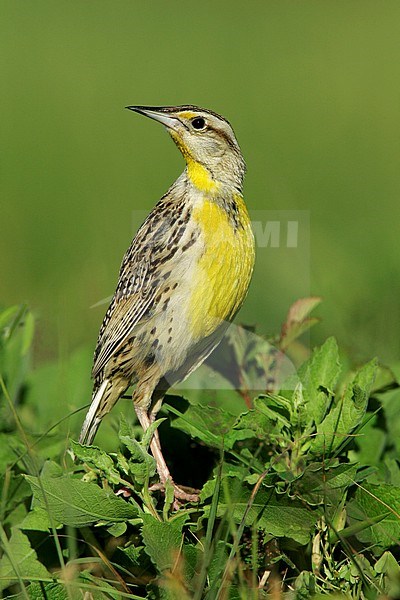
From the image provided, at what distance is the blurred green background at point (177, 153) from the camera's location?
152 inches

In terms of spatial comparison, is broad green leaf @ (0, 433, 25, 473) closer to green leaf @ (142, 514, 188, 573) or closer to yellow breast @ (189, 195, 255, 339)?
yellow breast @ (189, 195, 255, 339)

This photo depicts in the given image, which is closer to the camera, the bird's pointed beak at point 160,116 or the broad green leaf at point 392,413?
the bird's pointed beak at point 160,116

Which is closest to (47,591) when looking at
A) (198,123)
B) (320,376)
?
(320,376)

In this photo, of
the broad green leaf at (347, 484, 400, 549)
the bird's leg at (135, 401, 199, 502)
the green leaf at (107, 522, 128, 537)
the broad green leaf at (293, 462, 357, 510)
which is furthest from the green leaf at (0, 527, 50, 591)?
the broad green leaf at (347, 484, 400, 549)

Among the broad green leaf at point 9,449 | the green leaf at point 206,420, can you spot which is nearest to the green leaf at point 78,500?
the green leaf at point 206,420

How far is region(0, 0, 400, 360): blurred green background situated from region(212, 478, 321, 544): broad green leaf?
995mm

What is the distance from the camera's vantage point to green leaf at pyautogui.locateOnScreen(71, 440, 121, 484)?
245cm

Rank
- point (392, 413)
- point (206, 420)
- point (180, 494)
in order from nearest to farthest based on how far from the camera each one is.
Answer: point (180, 494), point (206, 420), point (392, 413)

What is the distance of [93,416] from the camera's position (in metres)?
2.93

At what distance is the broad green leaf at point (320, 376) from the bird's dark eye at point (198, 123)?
2.31 feet

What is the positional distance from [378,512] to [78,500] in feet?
2.42

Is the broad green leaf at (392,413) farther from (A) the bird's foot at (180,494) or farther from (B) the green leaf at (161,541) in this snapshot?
(B) the green leaf at (161,541)

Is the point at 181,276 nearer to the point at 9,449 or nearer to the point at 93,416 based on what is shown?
the point at 93,416

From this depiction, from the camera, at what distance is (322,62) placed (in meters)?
5.42
